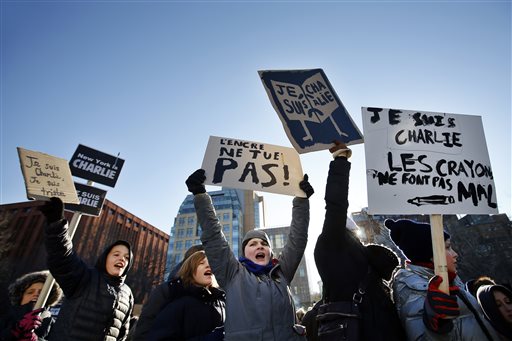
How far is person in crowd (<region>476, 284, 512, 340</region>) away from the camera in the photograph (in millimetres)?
1941

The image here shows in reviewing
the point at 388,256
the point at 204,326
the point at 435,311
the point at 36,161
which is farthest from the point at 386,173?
the point at 36,161

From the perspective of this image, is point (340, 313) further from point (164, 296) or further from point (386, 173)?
point (164, 296)

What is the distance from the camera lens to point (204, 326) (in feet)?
7.43

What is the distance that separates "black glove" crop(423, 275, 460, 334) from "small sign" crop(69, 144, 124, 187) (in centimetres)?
438

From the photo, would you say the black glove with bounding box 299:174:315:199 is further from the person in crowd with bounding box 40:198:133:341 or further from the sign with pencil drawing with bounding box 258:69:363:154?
the person in crowd with bounding box 40:198:133:341

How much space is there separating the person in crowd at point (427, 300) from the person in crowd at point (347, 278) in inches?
4.8

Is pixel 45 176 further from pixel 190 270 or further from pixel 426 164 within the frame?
pixel 426 164

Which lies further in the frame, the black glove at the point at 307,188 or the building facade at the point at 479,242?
the building facade at the point at 479,242

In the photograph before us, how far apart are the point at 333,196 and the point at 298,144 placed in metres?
0.75

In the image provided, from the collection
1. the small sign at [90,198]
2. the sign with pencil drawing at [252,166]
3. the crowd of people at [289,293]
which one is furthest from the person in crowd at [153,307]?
the small sign at [90,198]

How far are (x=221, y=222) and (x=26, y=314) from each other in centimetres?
6876

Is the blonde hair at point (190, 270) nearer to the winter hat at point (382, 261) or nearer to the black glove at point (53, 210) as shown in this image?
the black glove at point (53, 210)

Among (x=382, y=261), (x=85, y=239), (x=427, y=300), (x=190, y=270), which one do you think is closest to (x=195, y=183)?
(x=190, y=270)

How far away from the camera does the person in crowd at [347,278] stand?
1.81 m
